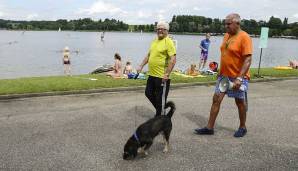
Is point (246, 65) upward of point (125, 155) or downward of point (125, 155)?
upward

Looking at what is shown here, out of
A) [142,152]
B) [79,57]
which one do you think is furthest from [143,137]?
[79,57]

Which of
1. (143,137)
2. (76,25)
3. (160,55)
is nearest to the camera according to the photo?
(143,137)

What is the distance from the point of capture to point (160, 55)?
7.68 meters

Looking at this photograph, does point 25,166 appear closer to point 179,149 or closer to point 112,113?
point 179,149

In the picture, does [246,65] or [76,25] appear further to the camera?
[76,25]

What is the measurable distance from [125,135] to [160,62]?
4.74ft

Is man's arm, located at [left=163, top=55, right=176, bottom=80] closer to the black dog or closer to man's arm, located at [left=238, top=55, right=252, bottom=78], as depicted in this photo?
man's arm, located at [left=238, top=55, right=252, bottom=78]

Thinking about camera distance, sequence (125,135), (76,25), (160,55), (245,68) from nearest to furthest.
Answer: (245,68) → (125,135) → (160,55) → (76,25)

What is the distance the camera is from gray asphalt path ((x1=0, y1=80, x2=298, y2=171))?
617 centimetres

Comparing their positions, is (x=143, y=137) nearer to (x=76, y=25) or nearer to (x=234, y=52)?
(x=234, y=52)

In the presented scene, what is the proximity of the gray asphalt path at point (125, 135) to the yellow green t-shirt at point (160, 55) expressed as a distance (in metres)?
1.18

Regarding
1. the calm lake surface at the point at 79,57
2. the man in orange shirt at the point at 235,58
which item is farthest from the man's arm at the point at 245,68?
the calm lake surface at the point at 79,57

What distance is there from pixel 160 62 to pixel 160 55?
0.41 ft

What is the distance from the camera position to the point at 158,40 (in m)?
7.68
